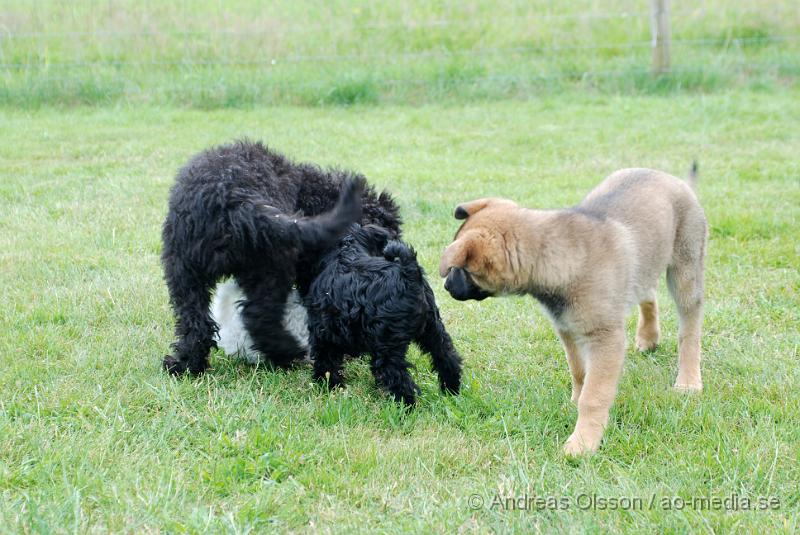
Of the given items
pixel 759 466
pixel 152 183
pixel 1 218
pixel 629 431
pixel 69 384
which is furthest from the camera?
pixel 152 183

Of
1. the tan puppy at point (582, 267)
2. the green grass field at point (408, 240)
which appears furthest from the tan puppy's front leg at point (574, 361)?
the green grass field at point (408, 240)

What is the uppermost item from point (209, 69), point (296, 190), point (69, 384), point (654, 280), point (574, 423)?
point (209, 69)

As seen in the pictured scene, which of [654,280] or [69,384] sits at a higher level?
[654,280]

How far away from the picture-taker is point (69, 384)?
12.8 ft

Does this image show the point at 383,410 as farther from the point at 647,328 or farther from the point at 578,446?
the point at 647,328

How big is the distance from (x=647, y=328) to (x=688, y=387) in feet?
2.00

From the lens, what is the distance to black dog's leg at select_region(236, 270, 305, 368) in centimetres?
385

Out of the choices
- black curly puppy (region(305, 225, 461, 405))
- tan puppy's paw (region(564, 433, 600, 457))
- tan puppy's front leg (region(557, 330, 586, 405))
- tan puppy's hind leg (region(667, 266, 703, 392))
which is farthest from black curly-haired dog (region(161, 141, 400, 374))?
tan puppy's hind leg (region(667, 266, 703, 392))

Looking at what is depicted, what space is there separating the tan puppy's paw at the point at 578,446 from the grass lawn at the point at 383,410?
0.04 metres

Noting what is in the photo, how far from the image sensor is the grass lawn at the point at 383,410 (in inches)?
115

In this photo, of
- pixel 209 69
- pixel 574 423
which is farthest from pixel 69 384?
pixel 209 69

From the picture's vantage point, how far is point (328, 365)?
396cm

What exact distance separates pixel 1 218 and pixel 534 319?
14.0 feet

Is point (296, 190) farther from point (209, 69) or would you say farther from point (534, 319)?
point (209, 69)
